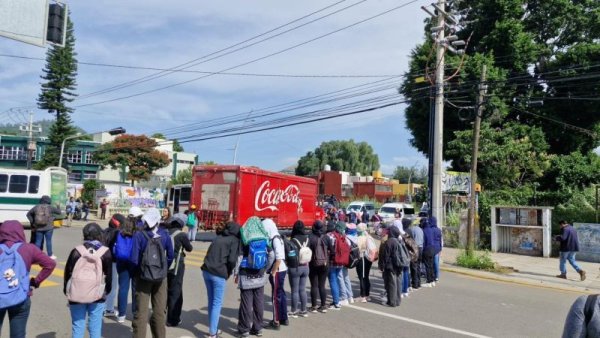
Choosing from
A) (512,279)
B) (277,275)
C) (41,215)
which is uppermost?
(41,215)

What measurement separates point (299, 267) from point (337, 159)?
78737mm

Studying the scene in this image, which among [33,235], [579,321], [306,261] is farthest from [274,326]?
[33,235]

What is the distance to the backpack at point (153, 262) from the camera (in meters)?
5.57

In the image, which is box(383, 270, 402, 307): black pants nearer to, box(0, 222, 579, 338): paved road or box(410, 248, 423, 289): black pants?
box(0, 222, 579, 338): paved road

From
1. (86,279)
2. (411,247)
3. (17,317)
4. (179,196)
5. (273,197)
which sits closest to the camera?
(17,317)

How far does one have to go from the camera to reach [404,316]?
807 centimetres

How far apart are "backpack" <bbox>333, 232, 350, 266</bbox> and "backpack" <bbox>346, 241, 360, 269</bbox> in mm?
171

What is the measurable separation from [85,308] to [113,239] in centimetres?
192

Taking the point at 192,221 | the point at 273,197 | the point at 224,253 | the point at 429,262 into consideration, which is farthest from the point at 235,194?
the point at 224,253

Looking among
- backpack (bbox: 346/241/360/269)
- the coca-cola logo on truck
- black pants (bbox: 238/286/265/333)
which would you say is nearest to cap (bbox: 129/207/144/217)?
black pants (bbox: 238/286/265/333)

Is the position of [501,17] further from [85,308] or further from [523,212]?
[85,308]

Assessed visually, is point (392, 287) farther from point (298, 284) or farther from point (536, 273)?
point (536, 273)

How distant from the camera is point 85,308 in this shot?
203 inches

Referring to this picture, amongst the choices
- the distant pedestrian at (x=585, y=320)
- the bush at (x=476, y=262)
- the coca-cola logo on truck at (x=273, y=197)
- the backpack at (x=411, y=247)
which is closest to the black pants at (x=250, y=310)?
the backpack at (x=411, y=247)
